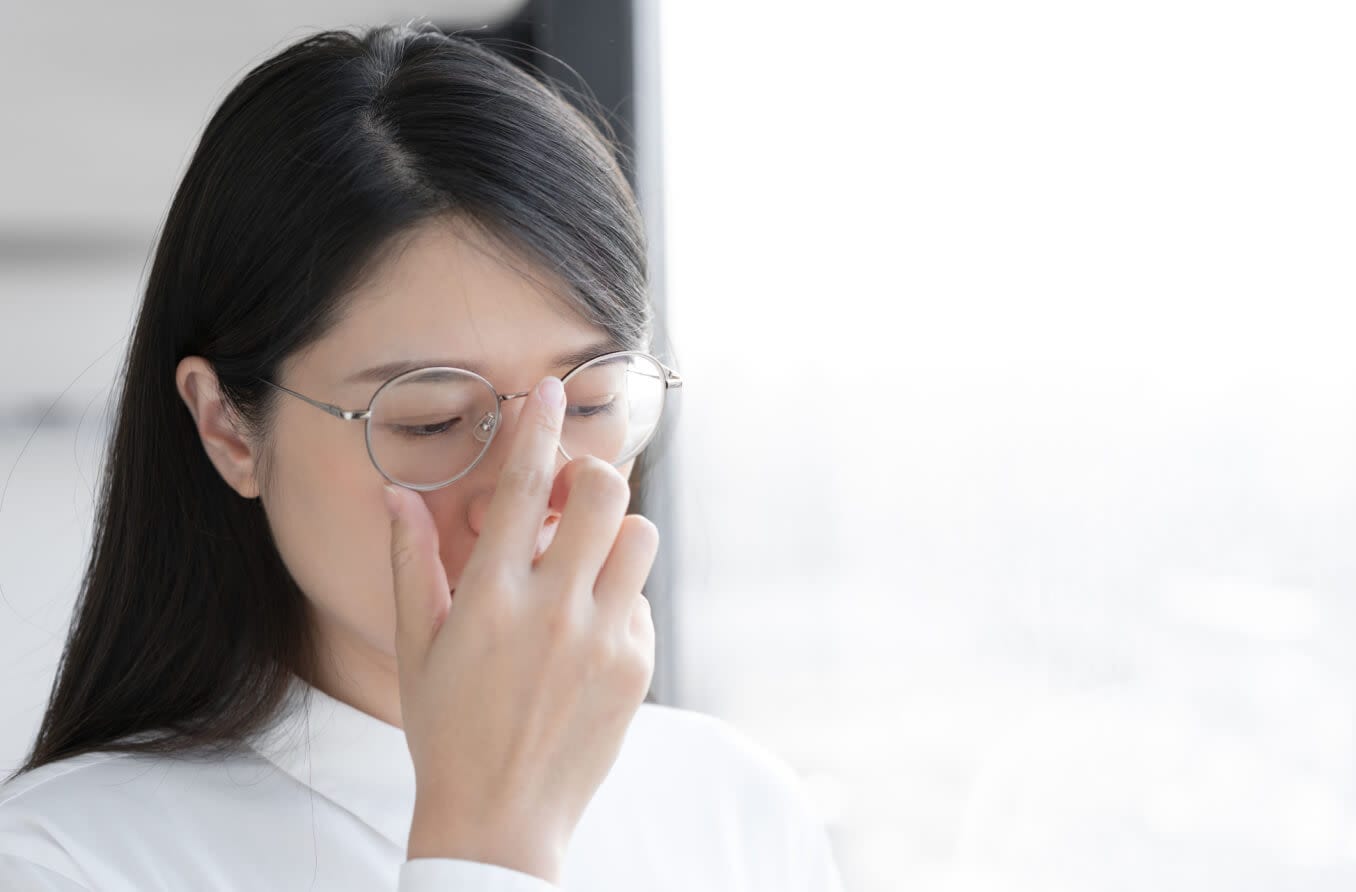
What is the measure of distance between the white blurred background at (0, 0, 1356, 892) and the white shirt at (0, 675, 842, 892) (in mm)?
354

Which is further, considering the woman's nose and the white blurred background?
the white blurred background

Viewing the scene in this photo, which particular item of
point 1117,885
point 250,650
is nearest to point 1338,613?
point 1117,885

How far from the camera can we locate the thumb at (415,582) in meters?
0.75

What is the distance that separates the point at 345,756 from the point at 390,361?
32 centimetres

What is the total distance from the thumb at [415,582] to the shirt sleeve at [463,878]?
127mm

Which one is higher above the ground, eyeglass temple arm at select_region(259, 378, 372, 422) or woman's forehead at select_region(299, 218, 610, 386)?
woman's forehead at select_region(299, 218, 610, 386)

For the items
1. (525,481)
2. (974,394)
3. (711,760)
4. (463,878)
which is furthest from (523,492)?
(974,394)

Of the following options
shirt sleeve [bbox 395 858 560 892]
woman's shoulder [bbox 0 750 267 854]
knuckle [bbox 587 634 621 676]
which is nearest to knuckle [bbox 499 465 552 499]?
knuckle [bbox 587 634 621 676]

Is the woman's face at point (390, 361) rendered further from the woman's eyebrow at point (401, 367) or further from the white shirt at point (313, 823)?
the white shirt at point (313, 823)

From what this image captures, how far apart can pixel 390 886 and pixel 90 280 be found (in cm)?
118

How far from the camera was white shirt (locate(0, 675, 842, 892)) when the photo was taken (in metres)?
0.83

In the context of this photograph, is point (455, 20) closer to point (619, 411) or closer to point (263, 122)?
point (263, 122)

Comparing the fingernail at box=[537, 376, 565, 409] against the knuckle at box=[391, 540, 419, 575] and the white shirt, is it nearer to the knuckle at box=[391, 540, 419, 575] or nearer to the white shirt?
the knuckle at box=[391, 540, 419, 575]

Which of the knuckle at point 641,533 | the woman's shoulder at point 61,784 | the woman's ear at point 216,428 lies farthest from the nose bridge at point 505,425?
the woman's shoulder at point 61,784
